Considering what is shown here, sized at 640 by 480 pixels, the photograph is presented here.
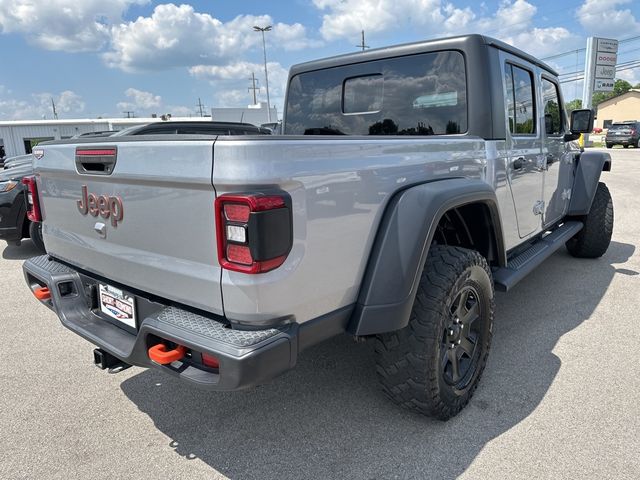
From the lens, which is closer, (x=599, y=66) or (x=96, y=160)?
(x=96, y=160)

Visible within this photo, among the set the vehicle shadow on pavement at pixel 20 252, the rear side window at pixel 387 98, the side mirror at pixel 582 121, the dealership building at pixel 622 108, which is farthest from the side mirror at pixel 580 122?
the dealership building at pixel 622 108

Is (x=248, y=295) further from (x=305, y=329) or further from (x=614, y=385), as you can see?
(x=614, y=385)

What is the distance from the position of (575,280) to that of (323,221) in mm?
4017

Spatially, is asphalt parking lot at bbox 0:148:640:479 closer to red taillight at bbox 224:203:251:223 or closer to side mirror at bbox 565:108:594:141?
red taillight at bbox 224:203:251:223

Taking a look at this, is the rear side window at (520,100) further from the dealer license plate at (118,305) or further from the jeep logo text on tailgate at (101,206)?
the dealer license plate at (118,305)

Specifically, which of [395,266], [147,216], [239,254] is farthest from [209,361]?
[395,266]

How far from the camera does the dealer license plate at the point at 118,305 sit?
227cm

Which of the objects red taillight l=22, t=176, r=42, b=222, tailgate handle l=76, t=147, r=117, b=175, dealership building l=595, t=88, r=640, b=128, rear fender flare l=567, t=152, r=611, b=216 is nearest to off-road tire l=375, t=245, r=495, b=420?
tailgate handle l=76, t=147, r=117, b=175

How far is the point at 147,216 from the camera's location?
2.05 metres

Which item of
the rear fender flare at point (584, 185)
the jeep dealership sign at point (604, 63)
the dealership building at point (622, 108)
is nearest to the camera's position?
the rear fender flare at point (584, 185)

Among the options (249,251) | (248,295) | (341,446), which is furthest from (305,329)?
(341,446)

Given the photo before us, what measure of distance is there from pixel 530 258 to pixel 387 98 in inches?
63.6

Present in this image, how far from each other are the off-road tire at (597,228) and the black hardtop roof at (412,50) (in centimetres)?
210

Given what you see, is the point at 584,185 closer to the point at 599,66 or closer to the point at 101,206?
the point at 101,206
